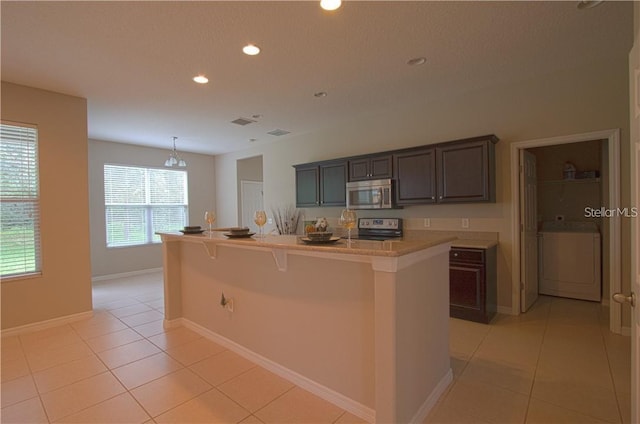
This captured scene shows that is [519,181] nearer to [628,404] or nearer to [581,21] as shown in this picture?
[581,21]

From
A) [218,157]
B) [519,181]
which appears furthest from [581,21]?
[218,157]

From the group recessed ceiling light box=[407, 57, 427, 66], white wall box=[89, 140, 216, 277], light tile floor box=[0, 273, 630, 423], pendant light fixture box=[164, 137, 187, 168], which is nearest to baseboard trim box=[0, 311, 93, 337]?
light tile floor box=[0, 273, 630, 423]

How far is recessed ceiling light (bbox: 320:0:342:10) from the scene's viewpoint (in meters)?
2.04

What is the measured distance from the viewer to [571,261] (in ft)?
13.6

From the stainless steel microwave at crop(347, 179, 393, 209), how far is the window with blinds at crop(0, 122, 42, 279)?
3.79 meters

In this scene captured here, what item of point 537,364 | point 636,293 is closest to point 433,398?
point 537,364

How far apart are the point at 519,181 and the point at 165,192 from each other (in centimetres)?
659

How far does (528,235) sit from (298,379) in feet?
10.8

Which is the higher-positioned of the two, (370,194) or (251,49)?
(251,49)

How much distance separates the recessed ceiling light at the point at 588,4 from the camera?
82.0 inches

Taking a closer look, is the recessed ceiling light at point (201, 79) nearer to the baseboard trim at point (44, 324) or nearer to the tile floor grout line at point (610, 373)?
the baseboard trim at point (44, 324)

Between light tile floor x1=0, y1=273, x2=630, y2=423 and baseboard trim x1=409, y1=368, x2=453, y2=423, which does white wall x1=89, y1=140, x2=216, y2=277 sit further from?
baseboard trim x1=409, y1=368, x2=453, y2=423
